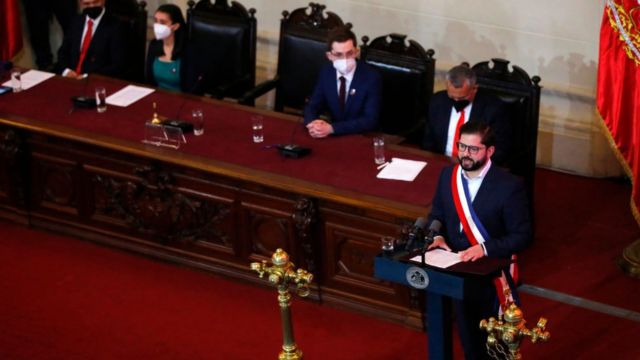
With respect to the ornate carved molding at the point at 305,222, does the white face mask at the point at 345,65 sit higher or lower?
higher

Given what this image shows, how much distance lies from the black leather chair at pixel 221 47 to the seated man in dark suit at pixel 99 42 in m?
0.55

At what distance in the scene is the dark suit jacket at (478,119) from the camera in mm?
7266

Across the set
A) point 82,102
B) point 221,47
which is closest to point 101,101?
point 82,102

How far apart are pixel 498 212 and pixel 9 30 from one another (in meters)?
5.94

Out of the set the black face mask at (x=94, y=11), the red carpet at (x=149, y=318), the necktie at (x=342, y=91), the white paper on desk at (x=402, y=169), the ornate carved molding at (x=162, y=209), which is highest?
the black face mask at (x=94, y=11)

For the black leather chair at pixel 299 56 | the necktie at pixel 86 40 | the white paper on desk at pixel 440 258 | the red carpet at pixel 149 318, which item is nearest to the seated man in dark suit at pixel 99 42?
the necktie at pixel 86 40

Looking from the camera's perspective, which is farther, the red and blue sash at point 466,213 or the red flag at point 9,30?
the red flag at point 9,30

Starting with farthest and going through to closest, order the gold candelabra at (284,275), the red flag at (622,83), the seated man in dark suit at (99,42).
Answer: the seated man in dark suit at (99,42)
the red flag at (622,83)
the gold candelabra at (284,275)

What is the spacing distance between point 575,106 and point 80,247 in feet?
11.7

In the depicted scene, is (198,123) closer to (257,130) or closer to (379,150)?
(257,130)

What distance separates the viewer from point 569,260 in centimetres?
A: 763

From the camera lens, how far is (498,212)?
5883 mm

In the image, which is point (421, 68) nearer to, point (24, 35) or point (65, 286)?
point (65, 286)

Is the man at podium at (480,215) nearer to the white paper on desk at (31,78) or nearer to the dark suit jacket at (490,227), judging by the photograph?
the dark suit jacket at (490,227)
